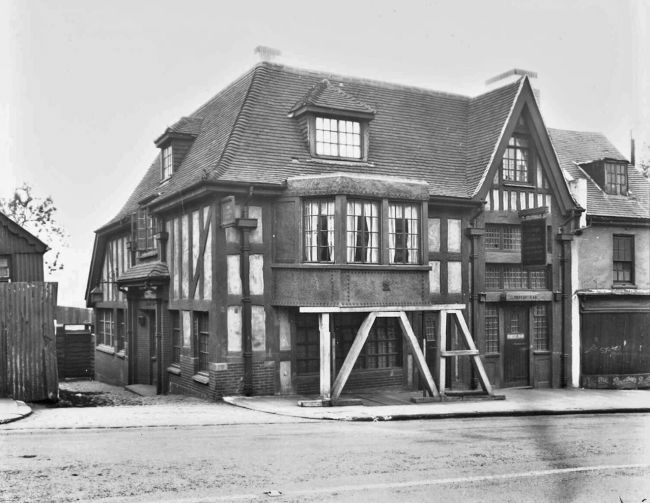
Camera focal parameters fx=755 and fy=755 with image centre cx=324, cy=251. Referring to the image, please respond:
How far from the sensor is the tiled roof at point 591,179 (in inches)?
917

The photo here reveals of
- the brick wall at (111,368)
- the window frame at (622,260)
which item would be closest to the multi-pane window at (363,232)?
the window frame at (622,260)

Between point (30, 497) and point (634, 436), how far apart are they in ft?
32.8

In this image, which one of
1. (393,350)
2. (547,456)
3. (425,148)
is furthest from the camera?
(425,148)

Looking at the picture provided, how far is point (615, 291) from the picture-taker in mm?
22625

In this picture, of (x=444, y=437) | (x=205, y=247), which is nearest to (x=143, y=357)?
(x=205, y=247)

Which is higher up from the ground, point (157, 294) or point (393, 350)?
point (157, 294)

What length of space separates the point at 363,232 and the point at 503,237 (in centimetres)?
536

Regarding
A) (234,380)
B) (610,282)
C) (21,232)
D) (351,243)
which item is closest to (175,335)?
(234,380)

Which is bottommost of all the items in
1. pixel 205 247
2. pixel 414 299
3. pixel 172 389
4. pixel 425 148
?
pixel 172 389

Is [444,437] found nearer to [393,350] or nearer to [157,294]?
[393,350]

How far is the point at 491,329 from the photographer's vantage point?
21.3 metres

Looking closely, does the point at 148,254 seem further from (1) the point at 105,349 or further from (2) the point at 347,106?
(1) the point at 105,349

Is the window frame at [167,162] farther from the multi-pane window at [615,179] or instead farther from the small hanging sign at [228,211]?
the multi-pane window at [615,179]

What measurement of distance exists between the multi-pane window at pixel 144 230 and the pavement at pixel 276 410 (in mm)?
5689
